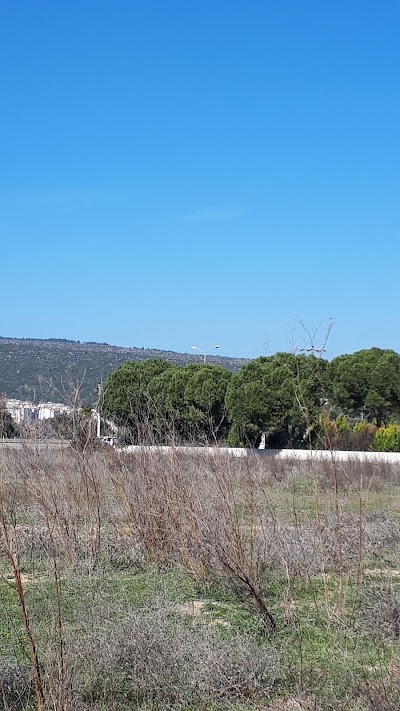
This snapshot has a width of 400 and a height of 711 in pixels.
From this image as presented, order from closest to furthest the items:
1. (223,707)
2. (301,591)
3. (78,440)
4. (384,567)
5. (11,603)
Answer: (223,707) < (11,603) < (301,591) < (384,567) < (78,440)

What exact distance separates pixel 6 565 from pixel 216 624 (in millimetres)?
3728

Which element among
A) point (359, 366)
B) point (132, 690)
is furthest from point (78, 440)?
point (359, 366)

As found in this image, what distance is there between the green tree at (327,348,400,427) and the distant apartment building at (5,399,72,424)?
34.0m

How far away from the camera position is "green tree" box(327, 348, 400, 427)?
4453cm

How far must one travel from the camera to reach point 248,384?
39750 millimetres

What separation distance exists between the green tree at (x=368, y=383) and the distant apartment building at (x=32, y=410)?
34049 millimetres

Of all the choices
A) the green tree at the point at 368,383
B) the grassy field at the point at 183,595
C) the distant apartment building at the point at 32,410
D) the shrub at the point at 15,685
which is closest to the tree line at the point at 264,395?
the green tree at the point at 368,383

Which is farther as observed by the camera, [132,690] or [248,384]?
[248,384]

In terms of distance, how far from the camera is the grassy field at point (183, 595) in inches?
214

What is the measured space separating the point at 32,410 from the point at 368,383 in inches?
1394

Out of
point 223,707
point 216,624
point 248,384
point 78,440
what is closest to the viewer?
point 223,707

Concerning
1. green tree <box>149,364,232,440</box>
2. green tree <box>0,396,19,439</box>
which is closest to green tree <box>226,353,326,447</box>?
green tree <box>149,364,232,440</box>

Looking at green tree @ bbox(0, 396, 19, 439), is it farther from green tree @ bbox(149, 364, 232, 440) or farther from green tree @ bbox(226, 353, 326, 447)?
green tree @ bbox(149, 364, 232, 440)

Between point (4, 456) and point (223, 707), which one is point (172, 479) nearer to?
point (4, 456)
